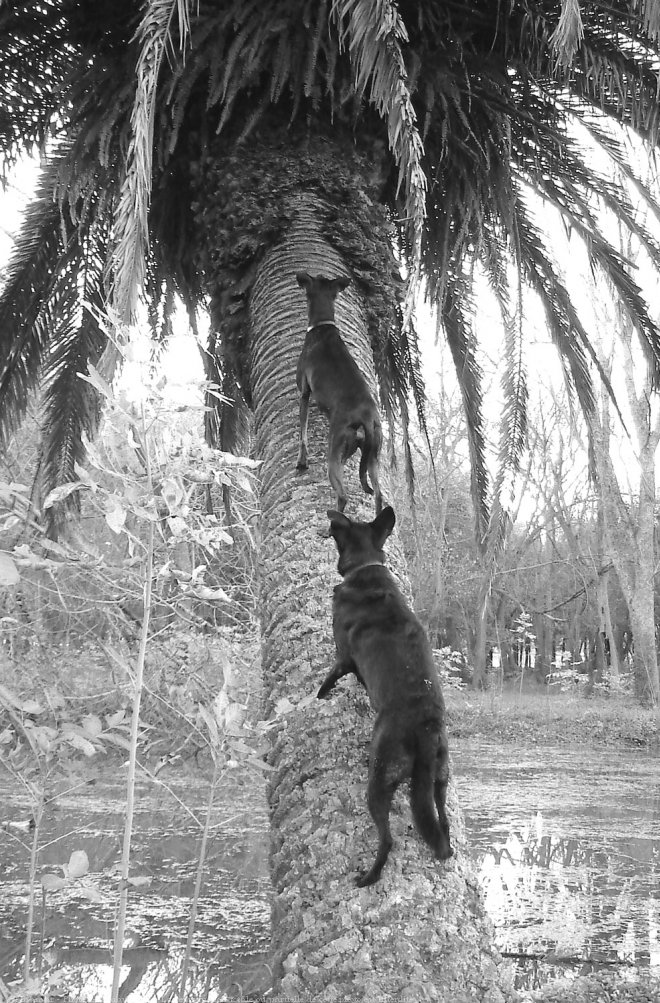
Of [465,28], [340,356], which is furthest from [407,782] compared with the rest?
[465,28]

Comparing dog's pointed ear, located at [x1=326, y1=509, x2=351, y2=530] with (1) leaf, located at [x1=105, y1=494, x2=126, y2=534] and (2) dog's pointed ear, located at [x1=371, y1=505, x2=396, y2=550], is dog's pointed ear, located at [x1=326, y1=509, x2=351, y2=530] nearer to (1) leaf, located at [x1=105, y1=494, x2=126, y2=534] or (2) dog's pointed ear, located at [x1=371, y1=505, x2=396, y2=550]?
(2) dog's pointed ear, located at [x1=371, y1=505, x2=396, y2=550]

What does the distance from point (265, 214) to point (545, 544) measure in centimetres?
3167

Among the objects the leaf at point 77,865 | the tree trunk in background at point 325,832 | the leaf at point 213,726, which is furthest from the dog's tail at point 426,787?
the leaf at point 77,865

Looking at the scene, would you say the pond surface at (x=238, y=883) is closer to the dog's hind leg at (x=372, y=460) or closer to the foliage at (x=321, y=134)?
the dog's hind leg at (x=372, y=460)

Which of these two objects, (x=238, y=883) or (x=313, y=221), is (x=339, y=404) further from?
(x=238, y=883)

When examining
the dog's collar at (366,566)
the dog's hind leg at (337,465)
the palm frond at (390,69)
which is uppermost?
the palm frond at (390,69)

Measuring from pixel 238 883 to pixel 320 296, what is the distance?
4.10 m

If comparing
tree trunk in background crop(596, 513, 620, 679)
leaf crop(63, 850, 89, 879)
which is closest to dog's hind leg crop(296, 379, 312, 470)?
leaf crop(63, 850, 89, 879)

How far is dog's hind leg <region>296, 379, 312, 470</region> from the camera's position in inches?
124

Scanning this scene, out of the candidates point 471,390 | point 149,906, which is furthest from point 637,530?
point 149,906

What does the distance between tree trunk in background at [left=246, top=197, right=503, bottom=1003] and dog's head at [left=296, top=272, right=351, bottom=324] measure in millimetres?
358

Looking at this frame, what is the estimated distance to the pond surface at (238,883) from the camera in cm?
394

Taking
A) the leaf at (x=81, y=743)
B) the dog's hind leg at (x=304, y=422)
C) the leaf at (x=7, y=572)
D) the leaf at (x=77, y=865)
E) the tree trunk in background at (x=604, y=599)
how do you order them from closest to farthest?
the leaf at (x=7, y=572) → the leaf at (x=77, y=865) → the leaf at (x=81, y=743) → the dog's hind leg at (x=304, y=422) → the tree trunk in background at (x=604, y=599)

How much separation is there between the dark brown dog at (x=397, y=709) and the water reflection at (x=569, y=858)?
2.53 metres
